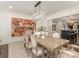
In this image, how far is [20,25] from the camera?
2746 mm

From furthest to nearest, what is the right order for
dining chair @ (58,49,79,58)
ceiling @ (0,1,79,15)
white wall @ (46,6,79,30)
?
white wall @ (46,6,79,30)
dining chair @ (58,49,79,58)
ceiling @ (0,1,79,15)

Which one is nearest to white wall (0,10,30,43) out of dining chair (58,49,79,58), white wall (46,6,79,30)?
white wall (46,6,79,30)

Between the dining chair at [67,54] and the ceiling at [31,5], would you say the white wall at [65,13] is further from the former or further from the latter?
the dining chair at [67,54]

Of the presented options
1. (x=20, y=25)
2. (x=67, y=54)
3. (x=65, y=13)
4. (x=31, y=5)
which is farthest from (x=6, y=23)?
(x=67, y=54)

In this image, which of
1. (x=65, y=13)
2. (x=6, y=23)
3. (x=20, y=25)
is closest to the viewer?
(x=6, y=23)

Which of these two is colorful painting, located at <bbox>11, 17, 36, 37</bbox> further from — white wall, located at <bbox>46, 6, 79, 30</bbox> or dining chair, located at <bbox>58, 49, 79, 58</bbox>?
→ dining chair, located at <bbox>58, 49, 79, 58</bbox>

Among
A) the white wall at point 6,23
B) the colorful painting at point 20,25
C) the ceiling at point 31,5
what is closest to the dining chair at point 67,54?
the colorful painting at point 20,25

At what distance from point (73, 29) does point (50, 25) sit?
0.67 m

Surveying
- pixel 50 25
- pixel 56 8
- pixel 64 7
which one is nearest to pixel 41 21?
pixel 50 25

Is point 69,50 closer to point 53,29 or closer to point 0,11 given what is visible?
point 53,29

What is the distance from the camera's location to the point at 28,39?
3.04 m

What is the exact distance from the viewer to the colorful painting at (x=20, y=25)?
8.82 feet

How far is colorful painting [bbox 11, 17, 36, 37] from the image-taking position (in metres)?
2.69

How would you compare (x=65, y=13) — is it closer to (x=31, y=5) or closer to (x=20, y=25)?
(x=31, y=5)
